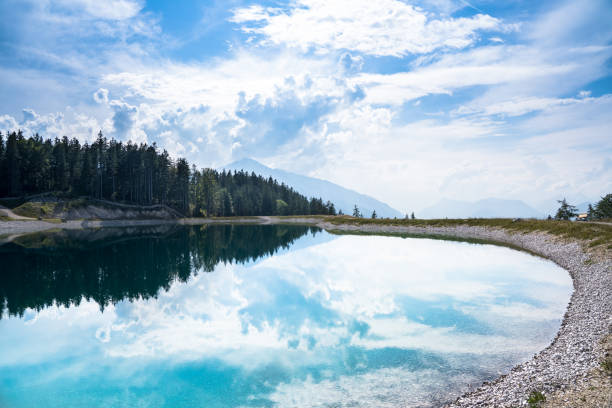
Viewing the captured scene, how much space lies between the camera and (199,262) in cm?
5278

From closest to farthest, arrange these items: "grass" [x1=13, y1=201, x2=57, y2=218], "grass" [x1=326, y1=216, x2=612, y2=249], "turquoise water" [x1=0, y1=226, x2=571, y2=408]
→ 1. "turquoise water" [x1=0, y1=226, x2=571, y2=408]
2. "grass" [x1=326, y1=216, x2=612, y2=249]
3. "grass" [x1=13, y1=201, x2=57, y2=218]

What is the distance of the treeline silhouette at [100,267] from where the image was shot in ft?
107

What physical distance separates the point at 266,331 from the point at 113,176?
125657mm

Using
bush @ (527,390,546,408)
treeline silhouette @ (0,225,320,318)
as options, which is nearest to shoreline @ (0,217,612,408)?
bush @ (527,390,546,408)

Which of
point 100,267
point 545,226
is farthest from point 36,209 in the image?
point 545,226

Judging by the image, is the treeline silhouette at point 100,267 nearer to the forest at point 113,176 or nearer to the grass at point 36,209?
the grass at point 36,209

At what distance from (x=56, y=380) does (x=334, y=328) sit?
15.5 metres

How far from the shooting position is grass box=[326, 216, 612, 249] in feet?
154

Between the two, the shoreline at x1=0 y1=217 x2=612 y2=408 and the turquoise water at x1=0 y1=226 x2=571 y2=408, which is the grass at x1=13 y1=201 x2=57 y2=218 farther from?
the shoreline at x1=0 y1=217 x2=612 y2=408

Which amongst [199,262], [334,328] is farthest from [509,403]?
[199,262]

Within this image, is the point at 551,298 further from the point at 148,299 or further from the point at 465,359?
the point at 148,299

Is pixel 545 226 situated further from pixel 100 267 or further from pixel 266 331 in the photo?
pixel 100 267

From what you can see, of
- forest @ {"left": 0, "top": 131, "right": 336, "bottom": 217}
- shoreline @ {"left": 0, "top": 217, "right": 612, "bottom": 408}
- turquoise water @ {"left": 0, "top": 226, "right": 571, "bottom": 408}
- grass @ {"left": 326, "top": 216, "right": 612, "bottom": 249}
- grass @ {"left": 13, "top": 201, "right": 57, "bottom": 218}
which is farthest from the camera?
forest @ {"left": 0, "top": 131, "right": 336, "bottom": 217}

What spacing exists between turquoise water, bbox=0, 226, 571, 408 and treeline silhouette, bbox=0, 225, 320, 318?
1.19 ft
